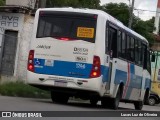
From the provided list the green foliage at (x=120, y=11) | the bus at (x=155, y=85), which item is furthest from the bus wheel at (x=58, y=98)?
the green foliage at (x=120, y=11)

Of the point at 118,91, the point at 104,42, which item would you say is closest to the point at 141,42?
the point at 118,91

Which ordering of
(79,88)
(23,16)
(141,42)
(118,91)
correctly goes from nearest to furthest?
1. (79,88)
2. (118,91)
3. (141,42)
4. (23,16)

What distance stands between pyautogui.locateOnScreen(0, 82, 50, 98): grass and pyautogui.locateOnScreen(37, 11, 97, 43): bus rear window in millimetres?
5056

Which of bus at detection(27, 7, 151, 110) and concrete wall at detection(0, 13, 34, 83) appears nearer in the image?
bus at detection(27, 7, 151, 110)

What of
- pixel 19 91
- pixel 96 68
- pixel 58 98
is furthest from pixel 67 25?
pixel 19 91

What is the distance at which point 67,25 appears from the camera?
17359 millimetres

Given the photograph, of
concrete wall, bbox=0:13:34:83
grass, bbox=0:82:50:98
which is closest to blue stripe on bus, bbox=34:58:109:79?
grass, bbox=0:82:50:98

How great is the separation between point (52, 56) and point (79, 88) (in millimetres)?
1391

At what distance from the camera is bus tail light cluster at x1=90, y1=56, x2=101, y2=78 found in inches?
664

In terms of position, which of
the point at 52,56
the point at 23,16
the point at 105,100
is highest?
the point at 23,16

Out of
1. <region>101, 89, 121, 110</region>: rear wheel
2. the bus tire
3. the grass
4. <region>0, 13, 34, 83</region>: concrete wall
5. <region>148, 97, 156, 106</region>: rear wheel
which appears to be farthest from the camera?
<region>148, 97, 156, 106</region>: rear wheel

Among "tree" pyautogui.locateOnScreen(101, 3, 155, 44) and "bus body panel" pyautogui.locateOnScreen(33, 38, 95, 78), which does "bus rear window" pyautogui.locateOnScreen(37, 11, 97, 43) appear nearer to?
"bus body panel" pyautogui.locateOnScreen(33, 38, 95, 78)

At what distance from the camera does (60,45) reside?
17234 millimetres

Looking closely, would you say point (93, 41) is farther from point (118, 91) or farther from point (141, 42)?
point (141, 42)
